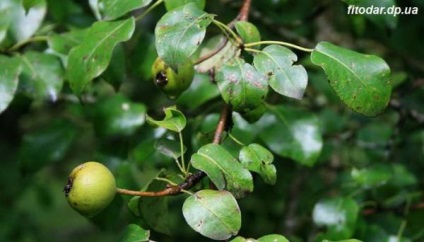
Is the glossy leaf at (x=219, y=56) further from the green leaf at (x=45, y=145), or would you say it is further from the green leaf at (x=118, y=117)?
the green leaf at (x=45, y=145)

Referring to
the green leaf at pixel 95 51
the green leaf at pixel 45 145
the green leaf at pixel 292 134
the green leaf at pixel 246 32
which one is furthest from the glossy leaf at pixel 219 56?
the green leaf at pixel 45 145

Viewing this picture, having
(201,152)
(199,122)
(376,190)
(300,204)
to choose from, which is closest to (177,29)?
(201,152)

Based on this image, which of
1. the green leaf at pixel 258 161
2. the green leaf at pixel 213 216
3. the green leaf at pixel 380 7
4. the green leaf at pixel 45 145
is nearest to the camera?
the green leaf at pixel 213 216

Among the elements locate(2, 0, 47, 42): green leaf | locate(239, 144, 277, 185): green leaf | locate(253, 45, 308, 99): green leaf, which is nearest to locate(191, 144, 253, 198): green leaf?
locate(239, 144, 277, 185): green leaf

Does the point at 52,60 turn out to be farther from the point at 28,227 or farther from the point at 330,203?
the point at 28,227

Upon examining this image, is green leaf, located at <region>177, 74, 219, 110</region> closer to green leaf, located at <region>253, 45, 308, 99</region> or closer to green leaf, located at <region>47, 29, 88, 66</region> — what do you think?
green leaf, located at <region>47, 29, 88, 66</region>
